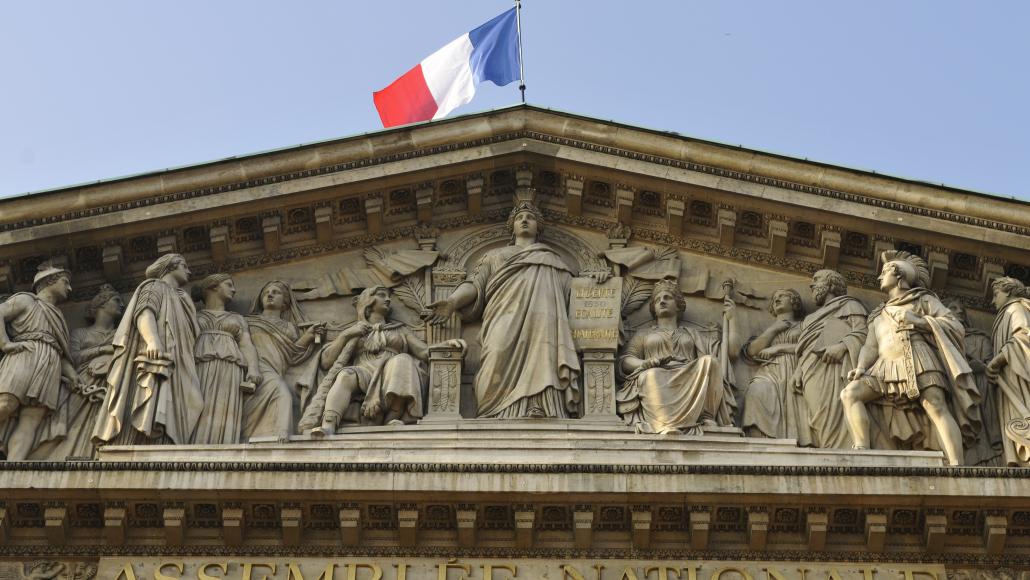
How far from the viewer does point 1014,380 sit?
22.5m

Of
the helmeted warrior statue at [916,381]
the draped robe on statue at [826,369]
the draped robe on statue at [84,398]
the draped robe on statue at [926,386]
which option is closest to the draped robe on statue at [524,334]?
the draped robe on statue at [826,369]

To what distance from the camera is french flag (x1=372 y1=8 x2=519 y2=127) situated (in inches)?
1148

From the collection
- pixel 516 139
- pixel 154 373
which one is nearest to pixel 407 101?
pixel 516 139

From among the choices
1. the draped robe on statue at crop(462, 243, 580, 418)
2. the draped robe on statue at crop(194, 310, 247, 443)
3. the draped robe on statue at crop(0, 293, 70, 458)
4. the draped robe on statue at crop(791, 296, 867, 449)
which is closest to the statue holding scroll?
the draped robe on statue at crop(194, 310, 247, 443)

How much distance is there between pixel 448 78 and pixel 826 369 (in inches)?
323

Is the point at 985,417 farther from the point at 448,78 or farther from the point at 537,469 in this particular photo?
the point at 448,78

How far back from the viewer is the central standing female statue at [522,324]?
22.7 meters

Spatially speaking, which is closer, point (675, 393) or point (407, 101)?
point (675, 393)

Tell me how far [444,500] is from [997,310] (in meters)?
6.48

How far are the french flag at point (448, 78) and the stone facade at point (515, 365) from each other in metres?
4.00

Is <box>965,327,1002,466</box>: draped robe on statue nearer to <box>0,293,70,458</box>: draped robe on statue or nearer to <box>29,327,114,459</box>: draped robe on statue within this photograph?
<box>29,327,114,459</box>: draped robe on statue

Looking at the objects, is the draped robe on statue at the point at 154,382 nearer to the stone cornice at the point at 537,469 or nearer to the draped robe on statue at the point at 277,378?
the draped robe on statue at the point at 277,378

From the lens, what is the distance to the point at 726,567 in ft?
68.6

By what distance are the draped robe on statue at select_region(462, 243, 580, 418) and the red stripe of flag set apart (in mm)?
5080
